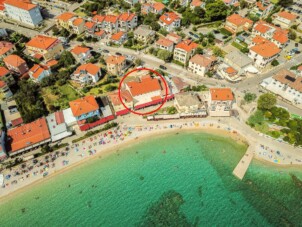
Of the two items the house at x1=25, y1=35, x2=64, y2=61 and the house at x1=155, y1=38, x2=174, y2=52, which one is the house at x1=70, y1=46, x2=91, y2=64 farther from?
the house at x1=155, y1=38, x2=174, y2=52

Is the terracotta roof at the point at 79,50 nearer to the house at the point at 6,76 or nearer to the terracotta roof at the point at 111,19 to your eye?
the terracotta roof at the point at 111,19

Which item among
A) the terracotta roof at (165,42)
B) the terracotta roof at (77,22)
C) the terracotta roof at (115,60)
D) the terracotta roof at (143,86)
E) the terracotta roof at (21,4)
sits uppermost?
the terracotta roof at (21,4)

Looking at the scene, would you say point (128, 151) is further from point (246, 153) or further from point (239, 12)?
point (239, 12)

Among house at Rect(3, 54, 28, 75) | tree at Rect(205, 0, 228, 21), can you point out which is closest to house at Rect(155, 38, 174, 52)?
tree at Rect(205, 0, 228, 21)

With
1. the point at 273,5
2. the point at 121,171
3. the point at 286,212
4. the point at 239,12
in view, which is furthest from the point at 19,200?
the point at 273,5

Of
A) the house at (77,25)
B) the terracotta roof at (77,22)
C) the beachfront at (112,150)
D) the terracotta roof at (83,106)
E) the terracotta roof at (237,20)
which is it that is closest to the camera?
the beachfront at (112,150)

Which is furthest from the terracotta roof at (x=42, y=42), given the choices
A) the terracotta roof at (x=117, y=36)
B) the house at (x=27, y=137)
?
the house at (x=27, y=137)
